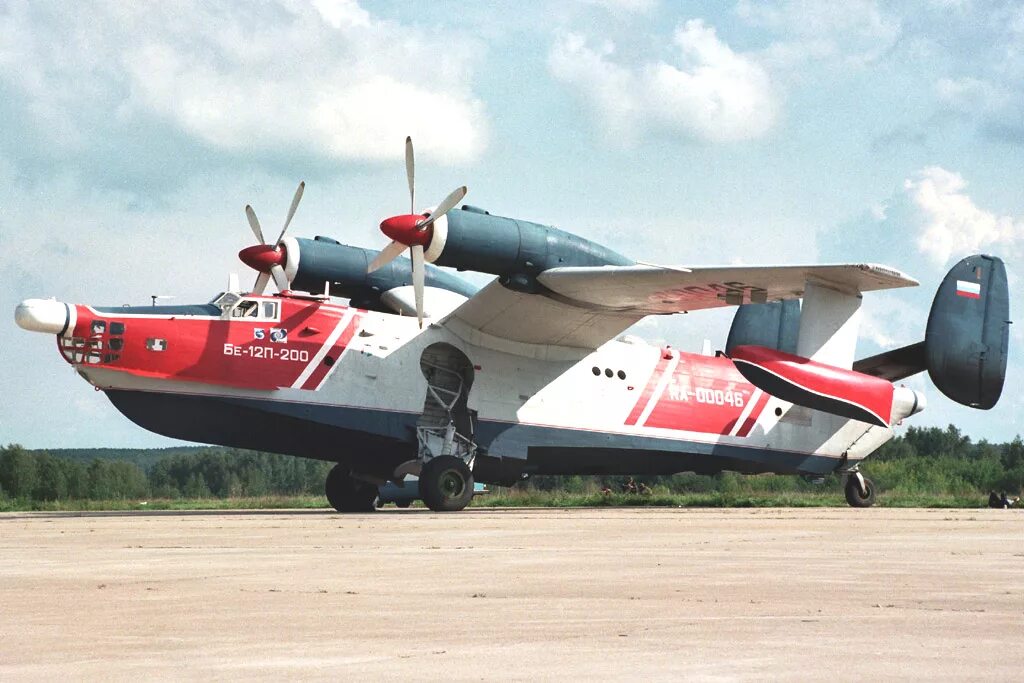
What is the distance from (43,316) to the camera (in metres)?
19.0

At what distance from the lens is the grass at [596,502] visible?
2664cm

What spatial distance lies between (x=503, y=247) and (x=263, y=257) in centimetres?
587

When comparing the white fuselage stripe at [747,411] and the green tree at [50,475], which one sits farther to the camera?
the green tree at [50,475]

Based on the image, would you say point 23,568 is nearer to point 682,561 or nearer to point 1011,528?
point 682,561

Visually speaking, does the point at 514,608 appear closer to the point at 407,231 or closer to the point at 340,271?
the point at 407,231

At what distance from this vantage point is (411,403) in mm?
21625

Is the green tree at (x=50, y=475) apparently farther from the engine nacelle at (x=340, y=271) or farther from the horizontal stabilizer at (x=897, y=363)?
the horizontal stabilizer at (x=897, y=363)

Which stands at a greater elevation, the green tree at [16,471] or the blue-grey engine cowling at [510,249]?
the blue-grey engine cowling at [510,249]

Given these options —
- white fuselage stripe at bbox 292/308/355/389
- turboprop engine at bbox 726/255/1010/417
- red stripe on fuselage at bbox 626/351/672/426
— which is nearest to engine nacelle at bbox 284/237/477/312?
white fuselage stripe at bbox 292/308/355/389

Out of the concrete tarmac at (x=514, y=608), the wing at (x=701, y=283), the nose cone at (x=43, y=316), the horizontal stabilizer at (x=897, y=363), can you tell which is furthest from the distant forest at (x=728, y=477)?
the concrete tarmac at (x=514, y=608)

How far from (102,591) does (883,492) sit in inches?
1067

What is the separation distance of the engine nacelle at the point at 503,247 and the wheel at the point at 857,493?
9698 millimetres

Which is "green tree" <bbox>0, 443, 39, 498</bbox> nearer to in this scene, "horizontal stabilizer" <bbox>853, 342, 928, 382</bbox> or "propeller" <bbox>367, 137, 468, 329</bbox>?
"propeller" <bbox>367, 137, 468, 329</bbox>

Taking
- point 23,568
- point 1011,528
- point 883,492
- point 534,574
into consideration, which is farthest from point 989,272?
point 23,568
